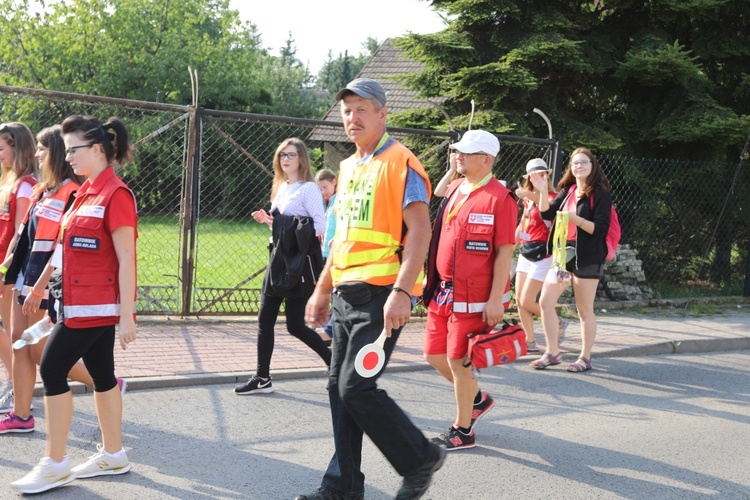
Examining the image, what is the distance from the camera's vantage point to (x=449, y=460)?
4.88 meters

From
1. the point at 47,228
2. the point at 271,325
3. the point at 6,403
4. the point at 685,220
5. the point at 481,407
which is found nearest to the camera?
the point at 47,228

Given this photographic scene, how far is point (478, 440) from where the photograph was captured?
530cm

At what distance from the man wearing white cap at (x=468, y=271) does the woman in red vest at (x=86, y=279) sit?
75.4 inches

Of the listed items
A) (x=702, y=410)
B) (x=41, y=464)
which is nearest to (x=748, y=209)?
(x=702, y=410)

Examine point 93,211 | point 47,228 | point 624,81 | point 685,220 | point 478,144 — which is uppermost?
point 624,81

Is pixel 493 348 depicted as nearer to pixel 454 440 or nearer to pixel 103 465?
pixel 454 440

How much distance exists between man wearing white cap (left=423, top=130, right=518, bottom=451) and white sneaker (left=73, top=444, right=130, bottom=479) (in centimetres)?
193

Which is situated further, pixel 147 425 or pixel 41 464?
pixel 147 425

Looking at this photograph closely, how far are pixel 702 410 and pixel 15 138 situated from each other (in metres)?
5.40

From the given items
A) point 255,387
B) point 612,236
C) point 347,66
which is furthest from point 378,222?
point 347,66

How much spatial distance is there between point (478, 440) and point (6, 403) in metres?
3.18

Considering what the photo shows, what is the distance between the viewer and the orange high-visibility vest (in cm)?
371

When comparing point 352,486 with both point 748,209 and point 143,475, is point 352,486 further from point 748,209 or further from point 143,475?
point 748,209

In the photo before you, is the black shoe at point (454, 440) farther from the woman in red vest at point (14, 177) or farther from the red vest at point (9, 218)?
the red vest at point (9, 218)
